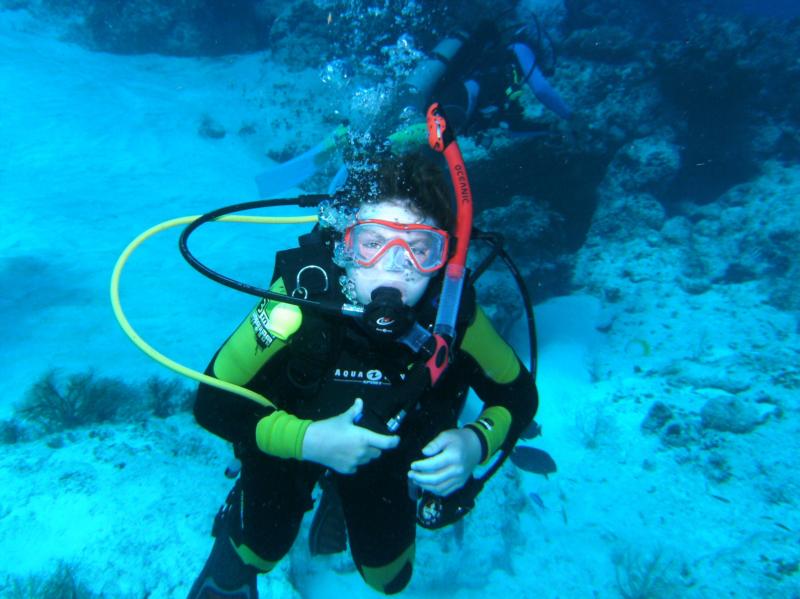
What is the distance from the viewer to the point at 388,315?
6.91 feet

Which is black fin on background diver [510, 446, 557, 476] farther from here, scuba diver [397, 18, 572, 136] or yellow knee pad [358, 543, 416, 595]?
scuba diver [397, 18, 572, 136]

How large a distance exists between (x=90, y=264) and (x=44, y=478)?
5.62 metres

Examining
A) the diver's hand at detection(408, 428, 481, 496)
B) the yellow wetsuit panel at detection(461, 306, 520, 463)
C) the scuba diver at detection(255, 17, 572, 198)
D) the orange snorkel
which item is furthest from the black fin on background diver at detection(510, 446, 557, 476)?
the scuba diver at detection(255, 17, 572, 198)

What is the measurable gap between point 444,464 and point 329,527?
82.7 inches

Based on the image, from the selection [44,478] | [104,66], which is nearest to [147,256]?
[44,478]

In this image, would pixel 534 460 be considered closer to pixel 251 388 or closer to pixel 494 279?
pixel 494 279

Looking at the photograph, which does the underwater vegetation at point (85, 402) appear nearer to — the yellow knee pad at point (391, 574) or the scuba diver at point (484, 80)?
the yellow knee pad at point (391, 574)

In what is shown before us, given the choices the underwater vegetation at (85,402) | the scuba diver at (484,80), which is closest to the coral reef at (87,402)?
the underwater vegetation at (85,402)

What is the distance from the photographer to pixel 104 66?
53.8 ft

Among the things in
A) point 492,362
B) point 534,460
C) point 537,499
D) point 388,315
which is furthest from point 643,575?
point 388,315

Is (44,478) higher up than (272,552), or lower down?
lower down

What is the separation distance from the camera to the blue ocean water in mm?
4633

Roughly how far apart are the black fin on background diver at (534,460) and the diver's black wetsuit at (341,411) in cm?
278

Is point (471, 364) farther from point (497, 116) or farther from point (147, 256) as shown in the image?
point (147, 256)
